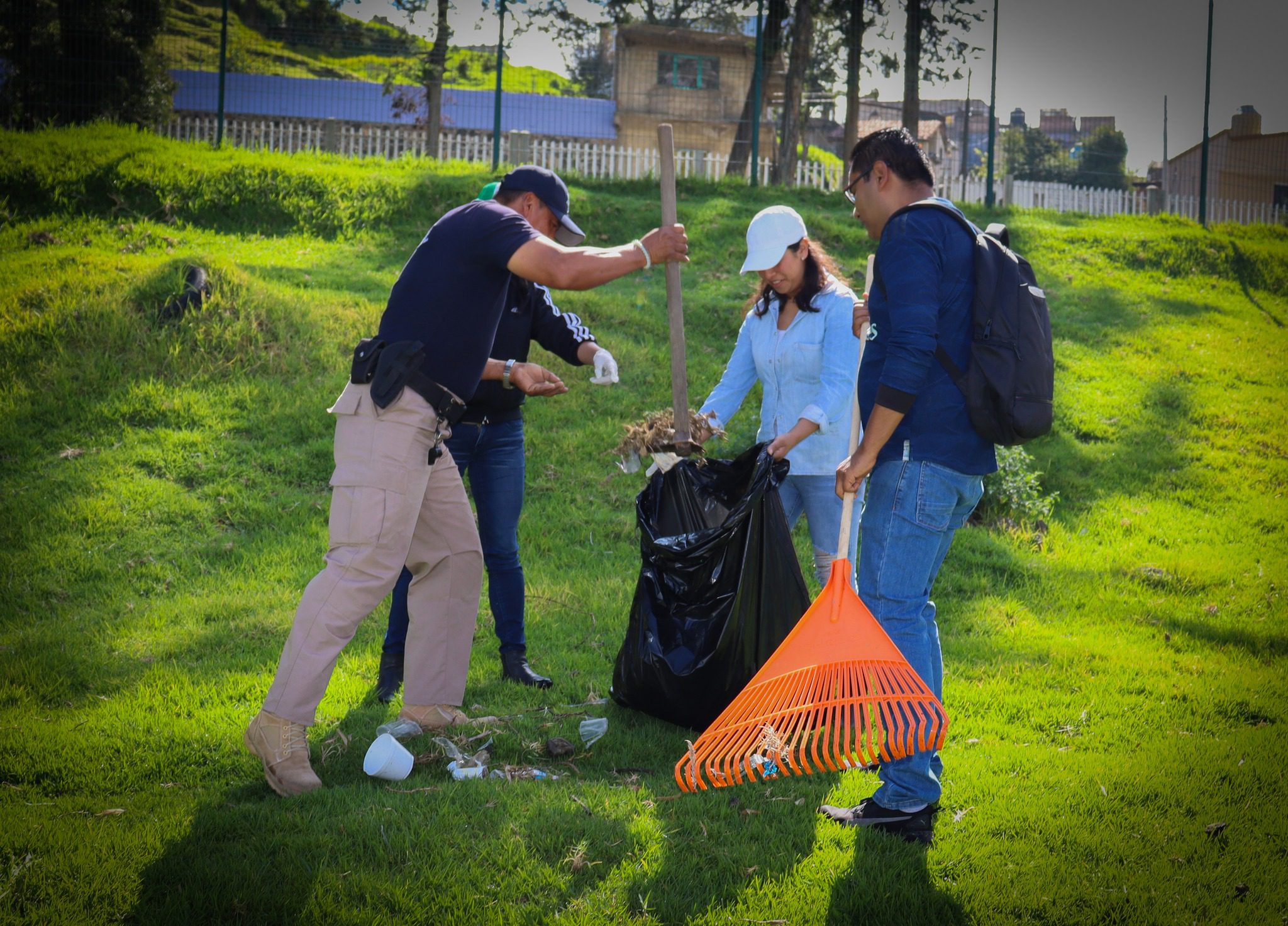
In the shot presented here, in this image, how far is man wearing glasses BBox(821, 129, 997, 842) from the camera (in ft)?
9.21

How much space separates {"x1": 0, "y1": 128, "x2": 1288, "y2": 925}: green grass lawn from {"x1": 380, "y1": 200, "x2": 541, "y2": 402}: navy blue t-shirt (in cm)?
140

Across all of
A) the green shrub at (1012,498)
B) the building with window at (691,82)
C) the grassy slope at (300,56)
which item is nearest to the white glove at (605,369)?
the green shrub at (1012,498)

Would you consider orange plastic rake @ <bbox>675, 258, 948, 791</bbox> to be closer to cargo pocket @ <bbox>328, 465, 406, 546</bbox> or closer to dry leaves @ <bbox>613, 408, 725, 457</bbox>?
dry leaves @ <bbox>613, 408, 725, 457</bbox>

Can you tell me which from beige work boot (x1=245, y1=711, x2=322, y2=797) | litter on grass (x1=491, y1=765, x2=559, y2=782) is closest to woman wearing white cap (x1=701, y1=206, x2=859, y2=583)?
litter on grass (x1=491, y1=765, x2=559, y2=782)

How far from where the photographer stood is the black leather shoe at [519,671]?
422 cm

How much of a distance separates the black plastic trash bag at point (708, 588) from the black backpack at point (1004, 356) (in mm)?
918

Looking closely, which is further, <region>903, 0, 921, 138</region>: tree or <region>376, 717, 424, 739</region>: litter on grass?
<region>903, 0, 921, 138</region>: tree

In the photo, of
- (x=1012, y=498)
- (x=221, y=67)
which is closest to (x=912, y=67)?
(x=221, y=67)

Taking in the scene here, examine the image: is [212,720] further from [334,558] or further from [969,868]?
[969,868]

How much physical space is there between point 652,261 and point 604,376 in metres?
0.61

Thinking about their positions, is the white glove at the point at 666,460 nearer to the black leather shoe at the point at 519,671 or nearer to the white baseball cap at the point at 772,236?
the white baseball cap at the point at 772,236

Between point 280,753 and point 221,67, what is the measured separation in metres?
12.2

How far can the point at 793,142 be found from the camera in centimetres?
1645

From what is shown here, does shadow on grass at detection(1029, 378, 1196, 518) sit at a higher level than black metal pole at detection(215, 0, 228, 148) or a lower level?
lower
